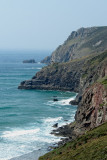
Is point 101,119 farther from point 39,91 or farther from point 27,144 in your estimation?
point 39,91

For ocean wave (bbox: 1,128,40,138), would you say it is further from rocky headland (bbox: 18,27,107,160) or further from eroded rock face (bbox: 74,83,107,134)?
eroded rock face (bbox: 74,83,107,134)

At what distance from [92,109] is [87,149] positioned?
1050 inches

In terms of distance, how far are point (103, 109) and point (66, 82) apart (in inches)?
2794

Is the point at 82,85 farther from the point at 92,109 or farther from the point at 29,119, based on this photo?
the point at 92,109

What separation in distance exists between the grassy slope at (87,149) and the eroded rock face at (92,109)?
1096 centimetres

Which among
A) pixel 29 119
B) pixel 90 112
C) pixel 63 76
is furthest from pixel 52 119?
pixel 63 76

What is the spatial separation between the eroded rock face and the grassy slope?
1096 centimetres

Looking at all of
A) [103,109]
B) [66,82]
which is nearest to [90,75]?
[66,82]

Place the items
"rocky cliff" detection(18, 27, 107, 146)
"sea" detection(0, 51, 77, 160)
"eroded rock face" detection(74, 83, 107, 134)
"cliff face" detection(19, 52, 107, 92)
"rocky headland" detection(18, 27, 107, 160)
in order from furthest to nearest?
"cliff face" detection(19, 52, 107, 92) → "rocky cliff" detection(18, 27, 107, 146) → "rocky headland" detection(18, 27, 107, 160) → "eroded rock face" detection(74, 83, 107, 134) → "sea" detection(0, 51, 77, 160)

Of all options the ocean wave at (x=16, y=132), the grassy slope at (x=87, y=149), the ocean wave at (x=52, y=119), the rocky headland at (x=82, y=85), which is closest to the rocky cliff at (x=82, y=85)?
the rocky headland at (x=82, y=85)

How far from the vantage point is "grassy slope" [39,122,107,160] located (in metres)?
44.9

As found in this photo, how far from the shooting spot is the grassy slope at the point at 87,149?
44938 mm

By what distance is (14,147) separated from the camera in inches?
2633

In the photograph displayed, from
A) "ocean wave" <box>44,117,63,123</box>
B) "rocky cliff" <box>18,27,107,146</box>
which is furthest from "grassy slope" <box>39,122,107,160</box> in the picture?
"ocean wave" <box>44,117,63,123</box>
